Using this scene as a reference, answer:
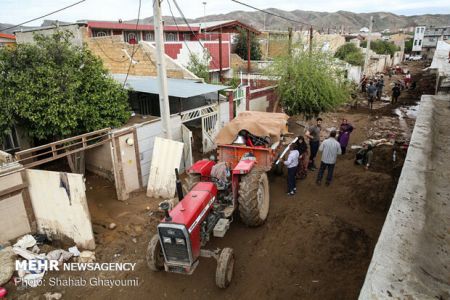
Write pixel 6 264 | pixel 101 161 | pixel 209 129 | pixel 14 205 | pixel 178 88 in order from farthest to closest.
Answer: pixel 209 129 < pixel 178 88 < pixel 101 161 < pixel 14 205 < pixel 6 264

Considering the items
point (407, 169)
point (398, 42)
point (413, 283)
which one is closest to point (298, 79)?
point (407, 169)

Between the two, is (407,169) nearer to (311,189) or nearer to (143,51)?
(311,189)

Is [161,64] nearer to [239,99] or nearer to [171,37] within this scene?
[239,99]

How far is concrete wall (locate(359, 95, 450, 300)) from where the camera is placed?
2359 mm

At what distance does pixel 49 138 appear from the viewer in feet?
33.0

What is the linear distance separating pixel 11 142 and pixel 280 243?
891cm

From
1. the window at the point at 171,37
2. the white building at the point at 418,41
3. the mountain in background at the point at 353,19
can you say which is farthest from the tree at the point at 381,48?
the mountain in background at the point at 353,19

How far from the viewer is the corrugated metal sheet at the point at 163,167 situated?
26.2ft

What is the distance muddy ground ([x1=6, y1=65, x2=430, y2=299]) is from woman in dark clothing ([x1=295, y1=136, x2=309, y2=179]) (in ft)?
0.85

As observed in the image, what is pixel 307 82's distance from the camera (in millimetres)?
12117

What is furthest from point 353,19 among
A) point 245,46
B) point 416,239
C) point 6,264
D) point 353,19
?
point 6,264

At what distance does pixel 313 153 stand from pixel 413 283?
7100 mm

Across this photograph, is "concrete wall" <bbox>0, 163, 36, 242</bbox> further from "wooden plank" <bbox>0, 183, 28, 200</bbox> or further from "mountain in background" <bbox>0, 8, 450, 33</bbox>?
"mountain in background" <bbox>0, 8, 450, 33</bbox>

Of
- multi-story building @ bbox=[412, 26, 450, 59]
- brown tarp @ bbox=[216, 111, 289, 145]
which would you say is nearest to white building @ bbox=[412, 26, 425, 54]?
multi-story building @ bbox=[412, 26, 450, 59]
